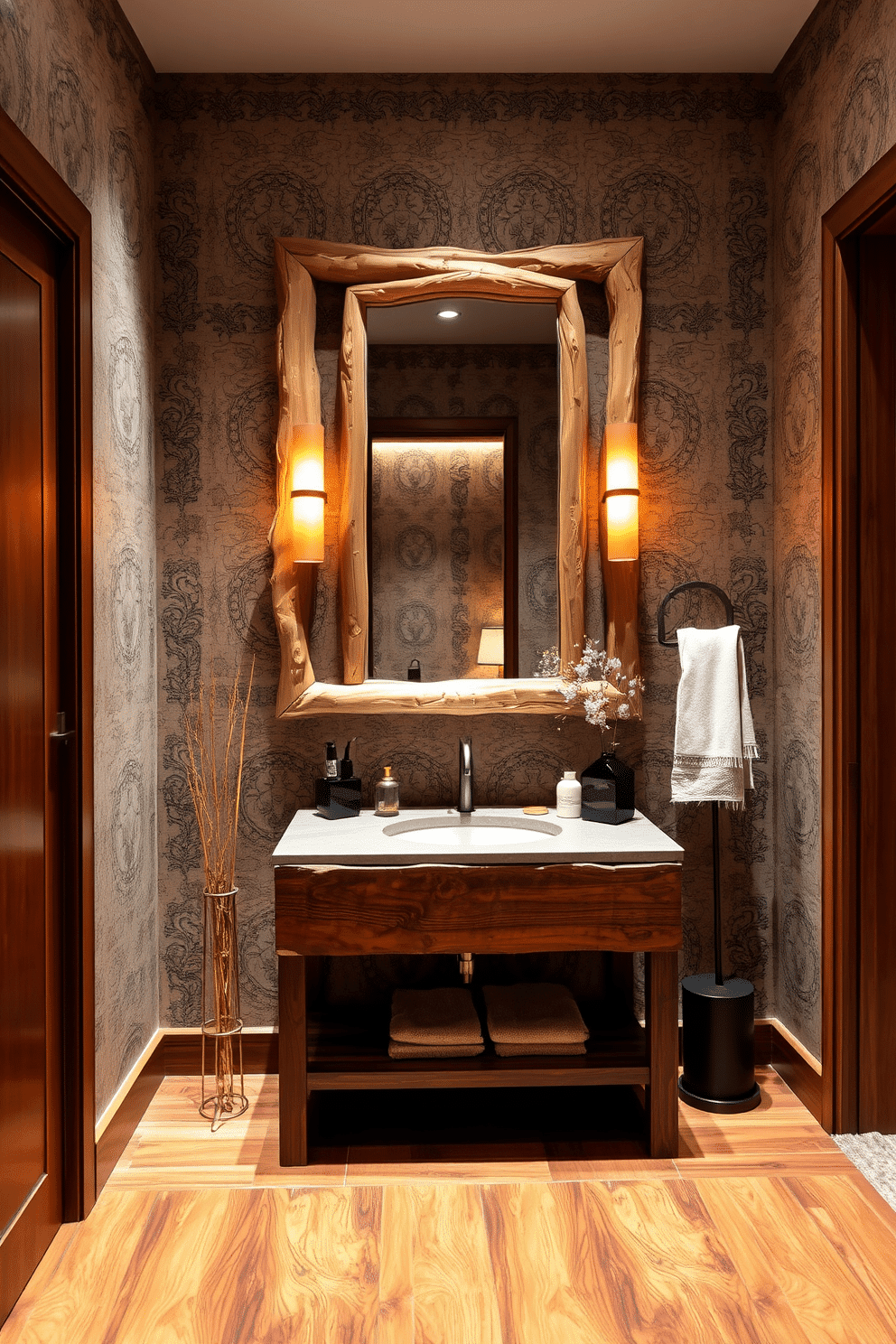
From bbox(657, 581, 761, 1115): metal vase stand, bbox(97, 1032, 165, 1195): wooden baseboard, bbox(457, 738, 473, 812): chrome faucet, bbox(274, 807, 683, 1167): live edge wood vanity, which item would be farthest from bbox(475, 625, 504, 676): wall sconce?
bbox(97, 1032, 165, 1195): wooden baseboard

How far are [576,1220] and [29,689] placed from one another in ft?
5.05

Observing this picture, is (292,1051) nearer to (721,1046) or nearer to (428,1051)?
(428,1051)

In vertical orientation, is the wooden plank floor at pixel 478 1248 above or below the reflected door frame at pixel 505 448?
below

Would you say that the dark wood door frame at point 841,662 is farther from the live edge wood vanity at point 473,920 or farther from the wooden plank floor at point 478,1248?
the live edge wood vanity at point 473,920

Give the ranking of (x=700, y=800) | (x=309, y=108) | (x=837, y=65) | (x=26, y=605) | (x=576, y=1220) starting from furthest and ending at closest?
(x=309, y=108)
(x=700, y=800)
(x=837, y=65)
(x=576, y=1220)
(x=26, y=605)

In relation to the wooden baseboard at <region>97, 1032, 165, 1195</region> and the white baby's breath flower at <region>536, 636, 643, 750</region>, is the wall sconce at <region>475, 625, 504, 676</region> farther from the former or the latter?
the wooden baseboard at <region>97, 1032, 165, 1195</region>

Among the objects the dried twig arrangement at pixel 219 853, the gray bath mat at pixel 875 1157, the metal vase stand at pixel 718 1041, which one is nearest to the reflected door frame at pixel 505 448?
the dried twig arrangement at pixel 219 853

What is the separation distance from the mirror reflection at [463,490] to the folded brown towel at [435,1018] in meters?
0.84

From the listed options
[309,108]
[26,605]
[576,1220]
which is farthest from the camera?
[309,108]

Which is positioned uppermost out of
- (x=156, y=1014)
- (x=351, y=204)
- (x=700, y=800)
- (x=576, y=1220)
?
(x=351, y=204)

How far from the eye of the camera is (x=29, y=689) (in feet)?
5.99

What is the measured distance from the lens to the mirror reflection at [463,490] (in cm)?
260

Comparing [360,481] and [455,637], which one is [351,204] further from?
[455,637]

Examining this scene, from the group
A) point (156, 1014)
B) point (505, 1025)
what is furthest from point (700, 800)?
point (156, 1014)
